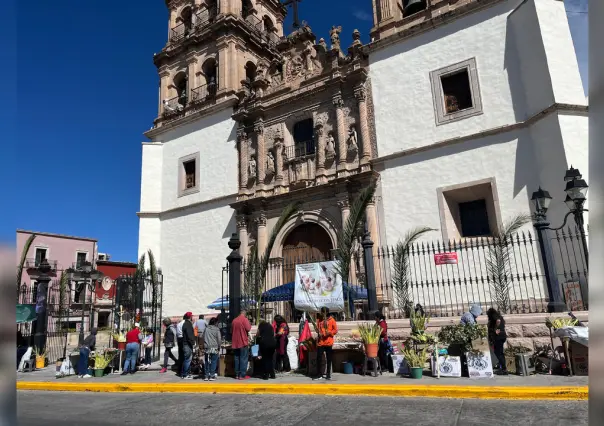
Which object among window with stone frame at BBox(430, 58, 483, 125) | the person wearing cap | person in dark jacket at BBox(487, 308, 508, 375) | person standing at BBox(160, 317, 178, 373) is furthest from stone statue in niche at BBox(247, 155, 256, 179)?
person in dark jacket at BBox(487, 308, 508, 375)

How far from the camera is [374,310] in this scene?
35.4 feet

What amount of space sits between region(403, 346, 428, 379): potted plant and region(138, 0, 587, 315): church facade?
22.9 feet

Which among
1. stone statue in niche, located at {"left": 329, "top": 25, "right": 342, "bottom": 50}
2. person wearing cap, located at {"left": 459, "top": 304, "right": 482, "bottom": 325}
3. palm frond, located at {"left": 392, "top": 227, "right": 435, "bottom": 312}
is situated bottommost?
person wearing cap, located at {"left": 459, "top": 304, "right": 482, "bottom": 325}

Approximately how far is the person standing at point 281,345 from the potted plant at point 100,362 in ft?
14.9

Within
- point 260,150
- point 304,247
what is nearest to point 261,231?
point 304,247

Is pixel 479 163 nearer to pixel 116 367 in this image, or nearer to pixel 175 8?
pixel 116 367

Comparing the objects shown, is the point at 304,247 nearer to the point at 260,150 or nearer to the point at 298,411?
the point at 260,150

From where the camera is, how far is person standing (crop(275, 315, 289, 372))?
404 inches

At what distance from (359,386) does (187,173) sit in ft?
58.2

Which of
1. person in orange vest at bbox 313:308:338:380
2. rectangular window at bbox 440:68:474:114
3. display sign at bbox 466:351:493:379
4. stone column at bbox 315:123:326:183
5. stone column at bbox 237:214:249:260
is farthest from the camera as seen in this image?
stone column at bbox 237:214:249:260

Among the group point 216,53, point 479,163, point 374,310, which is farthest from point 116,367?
point 216,53

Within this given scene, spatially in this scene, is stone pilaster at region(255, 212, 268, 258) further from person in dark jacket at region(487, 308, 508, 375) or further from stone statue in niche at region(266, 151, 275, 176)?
person in dark jacket at region(487, 308, 508, 375)

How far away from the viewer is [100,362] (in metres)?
11.0

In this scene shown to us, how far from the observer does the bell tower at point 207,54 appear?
22469mm
